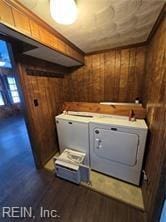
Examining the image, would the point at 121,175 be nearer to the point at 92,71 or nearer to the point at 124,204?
the point at 124,204

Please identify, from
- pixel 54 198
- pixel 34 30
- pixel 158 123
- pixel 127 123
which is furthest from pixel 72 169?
pixel 34 30

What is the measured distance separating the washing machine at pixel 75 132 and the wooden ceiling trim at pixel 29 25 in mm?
1085

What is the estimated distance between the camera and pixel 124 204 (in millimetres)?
1407

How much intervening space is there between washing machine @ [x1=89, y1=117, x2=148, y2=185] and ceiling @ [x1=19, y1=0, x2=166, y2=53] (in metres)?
1.26

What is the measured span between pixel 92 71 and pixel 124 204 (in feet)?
7.85

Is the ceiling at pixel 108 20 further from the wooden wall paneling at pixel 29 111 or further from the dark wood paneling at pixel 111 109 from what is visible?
the dark wood paneling at pixel 111 109

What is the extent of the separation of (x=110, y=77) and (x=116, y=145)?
4.71ft

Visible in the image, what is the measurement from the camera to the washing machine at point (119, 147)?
1455mm

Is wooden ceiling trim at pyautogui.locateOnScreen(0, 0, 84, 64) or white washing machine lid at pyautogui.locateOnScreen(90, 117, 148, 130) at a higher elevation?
wooden ceiling trim at pyautogui.locateOnScreen(0, 0, 84, 64)

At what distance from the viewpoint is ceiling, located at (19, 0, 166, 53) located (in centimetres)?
98

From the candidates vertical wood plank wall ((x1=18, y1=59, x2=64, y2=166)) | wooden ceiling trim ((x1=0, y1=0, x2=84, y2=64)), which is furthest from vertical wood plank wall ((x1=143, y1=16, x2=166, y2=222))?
vertical wood plank wall ((x1=18, y1=59, x2=64, y2=166))

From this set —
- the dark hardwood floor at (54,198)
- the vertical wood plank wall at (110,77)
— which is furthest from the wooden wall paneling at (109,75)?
the dark hardwood floor at (54,198)

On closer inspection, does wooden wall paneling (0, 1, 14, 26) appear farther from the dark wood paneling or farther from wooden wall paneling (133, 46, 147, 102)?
wooden wall paneling (133, 46, 147, 102)

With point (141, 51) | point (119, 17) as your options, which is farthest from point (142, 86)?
point (119, 17)
